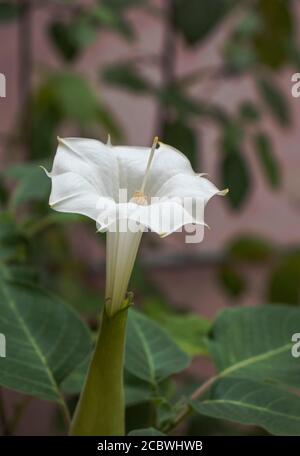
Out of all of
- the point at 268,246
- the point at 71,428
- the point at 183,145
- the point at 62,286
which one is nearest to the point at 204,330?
the point at 71,428

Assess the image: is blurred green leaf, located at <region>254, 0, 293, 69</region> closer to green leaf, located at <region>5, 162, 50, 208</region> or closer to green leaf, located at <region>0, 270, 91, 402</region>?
green leaf, located at <region>5, 162, 50, 208</region>

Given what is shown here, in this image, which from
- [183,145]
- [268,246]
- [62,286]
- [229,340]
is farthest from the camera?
[268,246]

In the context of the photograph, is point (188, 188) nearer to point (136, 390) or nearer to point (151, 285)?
point (136, 390)

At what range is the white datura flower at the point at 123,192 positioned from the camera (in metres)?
0.38

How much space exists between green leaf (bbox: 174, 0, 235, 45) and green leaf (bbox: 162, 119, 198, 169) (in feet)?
0.48

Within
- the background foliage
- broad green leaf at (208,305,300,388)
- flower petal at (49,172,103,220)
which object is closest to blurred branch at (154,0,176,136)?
the background foliage

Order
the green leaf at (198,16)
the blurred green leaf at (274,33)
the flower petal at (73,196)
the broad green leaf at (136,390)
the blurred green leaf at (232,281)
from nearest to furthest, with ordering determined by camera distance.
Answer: the flower petal at (73,196) → the broad green leaf at (136,390) → the green leaf at (198,16) → the blurred green leaf at (274,33) → the blurred green leaf at (232,281)

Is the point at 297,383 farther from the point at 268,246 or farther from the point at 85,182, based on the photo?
the point at 268,246

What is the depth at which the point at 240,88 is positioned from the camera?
1.91 metres

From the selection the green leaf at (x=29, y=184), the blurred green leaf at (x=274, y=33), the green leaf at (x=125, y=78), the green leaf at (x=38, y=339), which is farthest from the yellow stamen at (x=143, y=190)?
the blurred green leaf at (x=274, y=33)

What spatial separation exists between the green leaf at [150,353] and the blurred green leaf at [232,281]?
103 centimetres

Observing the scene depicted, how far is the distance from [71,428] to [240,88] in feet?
5.17

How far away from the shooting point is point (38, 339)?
0.49 m

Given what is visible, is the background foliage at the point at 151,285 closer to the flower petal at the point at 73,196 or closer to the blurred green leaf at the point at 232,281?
the blurred green leaf at the point at 232,281
